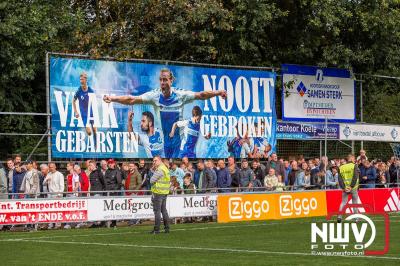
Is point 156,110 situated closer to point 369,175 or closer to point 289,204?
point 289,204

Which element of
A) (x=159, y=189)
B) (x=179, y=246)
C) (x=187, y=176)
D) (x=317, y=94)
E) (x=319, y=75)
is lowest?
(x=179, y=246)

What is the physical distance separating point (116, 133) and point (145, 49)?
6.48 meters

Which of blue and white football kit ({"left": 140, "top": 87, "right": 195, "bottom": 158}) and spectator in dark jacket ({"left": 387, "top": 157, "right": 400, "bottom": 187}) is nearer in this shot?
blue and white football kit ({"left": 140, "top": 87, "right": 195, "bottom": 158})

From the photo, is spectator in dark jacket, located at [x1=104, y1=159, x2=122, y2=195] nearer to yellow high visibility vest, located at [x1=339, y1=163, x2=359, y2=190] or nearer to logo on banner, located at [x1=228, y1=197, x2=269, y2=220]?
logo on banner, located at [x1=228, y1=197, x2=269, y2=220]

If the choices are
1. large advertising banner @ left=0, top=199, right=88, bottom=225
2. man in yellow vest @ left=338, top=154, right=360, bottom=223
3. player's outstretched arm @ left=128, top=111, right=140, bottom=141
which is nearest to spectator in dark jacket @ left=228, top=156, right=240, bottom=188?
player's outstretched arm @ left=128, top=111, right=140, bottom=141

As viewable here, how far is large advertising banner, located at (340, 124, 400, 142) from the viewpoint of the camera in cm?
3778

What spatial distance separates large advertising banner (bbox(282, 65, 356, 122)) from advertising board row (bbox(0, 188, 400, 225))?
12.5 ft

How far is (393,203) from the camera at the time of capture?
36719mm

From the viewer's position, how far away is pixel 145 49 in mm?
36812

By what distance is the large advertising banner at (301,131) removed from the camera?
36250mm

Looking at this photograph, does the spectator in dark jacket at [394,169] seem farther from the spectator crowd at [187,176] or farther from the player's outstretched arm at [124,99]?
the player's outstretched arm at [124,99]

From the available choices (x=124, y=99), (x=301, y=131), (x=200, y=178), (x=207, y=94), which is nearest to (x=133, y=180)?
(x=200, y=178)

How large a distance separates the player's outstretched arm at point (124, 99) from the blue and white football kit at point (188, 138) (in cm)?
183

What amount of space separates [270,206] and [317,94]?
721 centimetres
